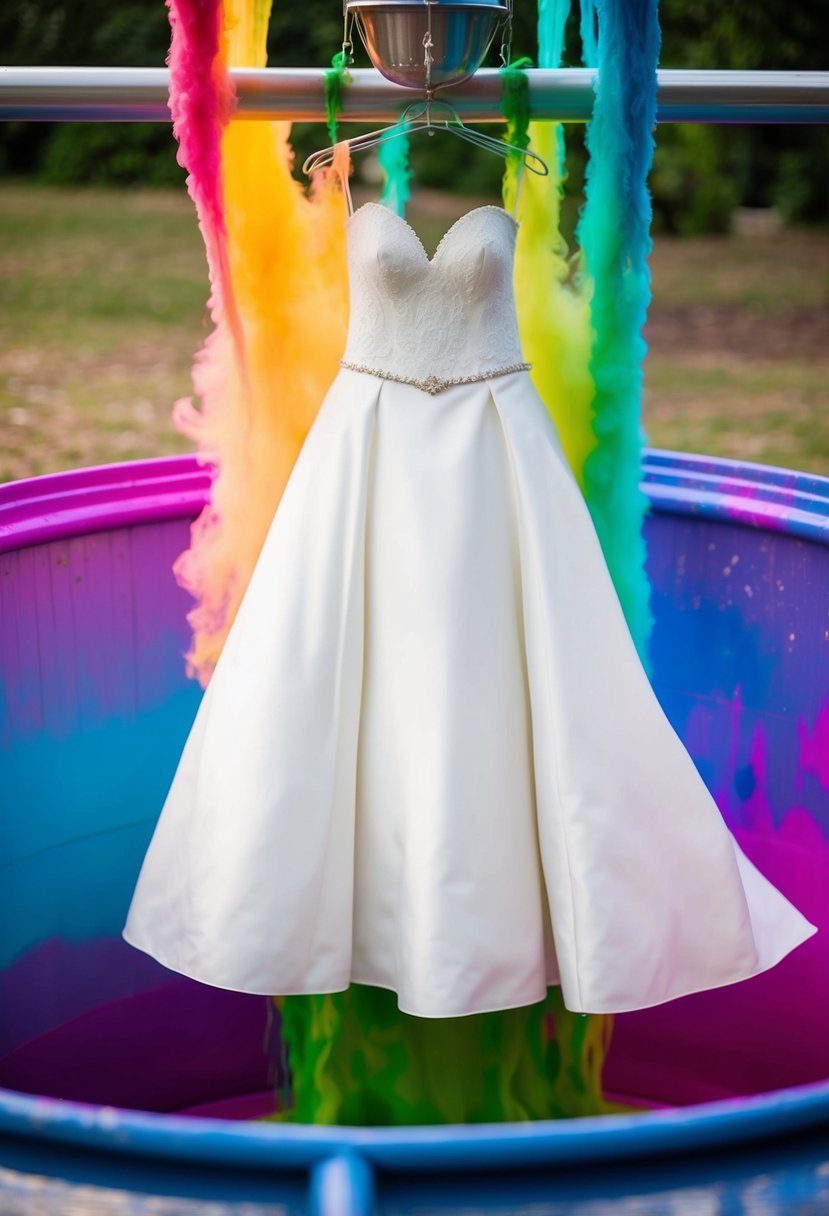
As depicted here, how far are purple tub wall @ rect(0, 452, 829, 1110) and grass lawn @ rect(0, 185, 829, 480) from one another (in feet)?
10.7

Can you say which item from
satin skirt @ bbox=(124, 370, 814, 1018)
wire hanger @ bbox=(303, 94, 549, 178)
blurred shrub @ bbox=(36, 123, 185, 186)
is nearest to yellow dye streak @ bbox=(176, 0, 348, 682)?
wire hanger @ bbox=(303, 94, 549, 178)

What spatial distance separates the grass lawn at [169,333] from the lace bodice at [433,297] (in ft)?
13.5

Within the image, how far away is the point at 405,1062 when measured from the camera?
217 centimetres

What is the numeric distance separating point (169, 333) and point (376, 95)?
6289 mm

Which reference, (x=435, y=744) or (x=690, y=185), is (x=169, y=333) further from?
(x=435, y=744)

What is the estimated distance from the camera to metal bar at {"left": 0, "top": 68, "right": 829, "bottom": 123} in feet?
6.24

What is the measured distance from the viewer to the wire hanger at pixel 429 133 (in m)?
1.94

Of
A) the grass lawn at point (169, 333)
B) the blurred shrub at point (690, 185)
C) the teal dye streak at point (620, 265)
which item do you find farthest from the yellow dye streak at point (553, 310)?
the blurred shrub at point (690, 185)

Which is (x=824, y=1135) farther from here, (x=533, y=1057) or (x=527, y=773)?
(x=533, y=1057)

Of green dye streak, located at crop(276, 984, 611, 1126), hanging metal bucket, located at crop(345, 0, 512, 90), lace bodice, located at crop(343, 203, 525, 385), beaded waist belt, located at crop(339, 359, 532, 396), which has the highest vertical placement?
hanging metal bucket, located at crop(345, 0, 512, 90)

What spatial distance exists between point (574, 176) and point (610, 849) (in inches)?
302

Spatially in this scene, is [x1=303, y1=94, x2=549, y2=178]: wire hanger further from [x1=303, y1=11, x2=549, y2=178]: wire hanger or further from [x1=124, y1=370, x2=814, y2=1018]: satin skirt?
[x1=124, y1=370, x2=814, y2=1018]: satin skirt

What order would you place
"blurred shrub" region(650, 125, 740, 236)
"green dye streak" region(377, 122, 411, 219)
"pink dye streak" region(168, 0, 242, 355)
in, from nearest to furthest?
"pink dye streak" region(168, 0, 242, 355)
"green dye streak" region(377, 122, 411, 219)
"blurred shrub" region(650, 125, 740, 236)

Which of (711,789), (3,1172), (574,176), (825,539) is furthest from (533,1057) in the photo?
(574,176)
